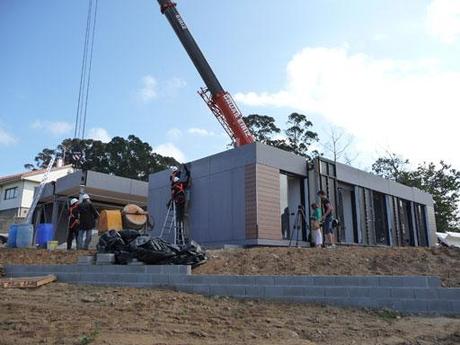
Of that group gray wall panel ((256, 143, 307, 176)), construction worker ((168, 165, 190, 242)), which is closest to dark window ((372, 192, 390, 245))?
gray wall panel ((256, 143, 307, 176))

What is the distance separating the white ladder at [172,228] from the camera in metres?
14.8

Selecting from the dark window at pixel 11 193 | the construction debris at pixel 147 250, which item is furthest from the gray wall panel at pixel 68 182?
the dark window at pixel 11 193

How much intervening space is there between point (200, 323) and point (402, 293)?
116 inches

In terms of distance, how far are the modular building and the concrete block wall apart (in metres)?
4.75

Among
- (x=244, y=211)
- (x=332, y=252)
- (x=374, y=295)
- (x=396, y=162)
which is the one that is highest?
(x=396, y=162)

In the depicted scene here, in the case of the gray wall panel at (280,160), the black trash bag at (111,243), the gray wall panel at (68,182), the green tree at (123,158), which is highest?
the green tree at (123,158)

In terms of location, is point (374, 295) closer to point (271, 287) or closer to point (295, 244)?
point (271, 287)

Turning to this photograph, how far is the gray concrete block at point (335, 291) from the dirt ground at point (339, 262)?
1003 millimetres

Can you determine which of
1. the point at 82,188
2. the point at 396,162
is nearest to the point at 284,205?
the point at 82,188

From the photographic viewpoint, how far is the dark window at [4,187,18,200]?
127 ft

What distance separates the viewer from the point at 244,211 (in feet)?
43.7

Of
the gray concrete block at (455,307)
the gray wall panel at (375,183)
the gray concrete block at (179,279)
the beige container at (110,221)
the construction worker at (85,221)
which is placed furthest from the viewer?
the gray wall panel at (375,183)

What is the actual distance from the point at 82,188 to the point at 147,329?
624 inches

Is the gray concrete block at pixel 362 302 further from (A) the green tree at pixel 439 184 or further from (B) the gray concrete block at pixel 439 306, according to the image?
(A) the green tree at pixel 439 184
